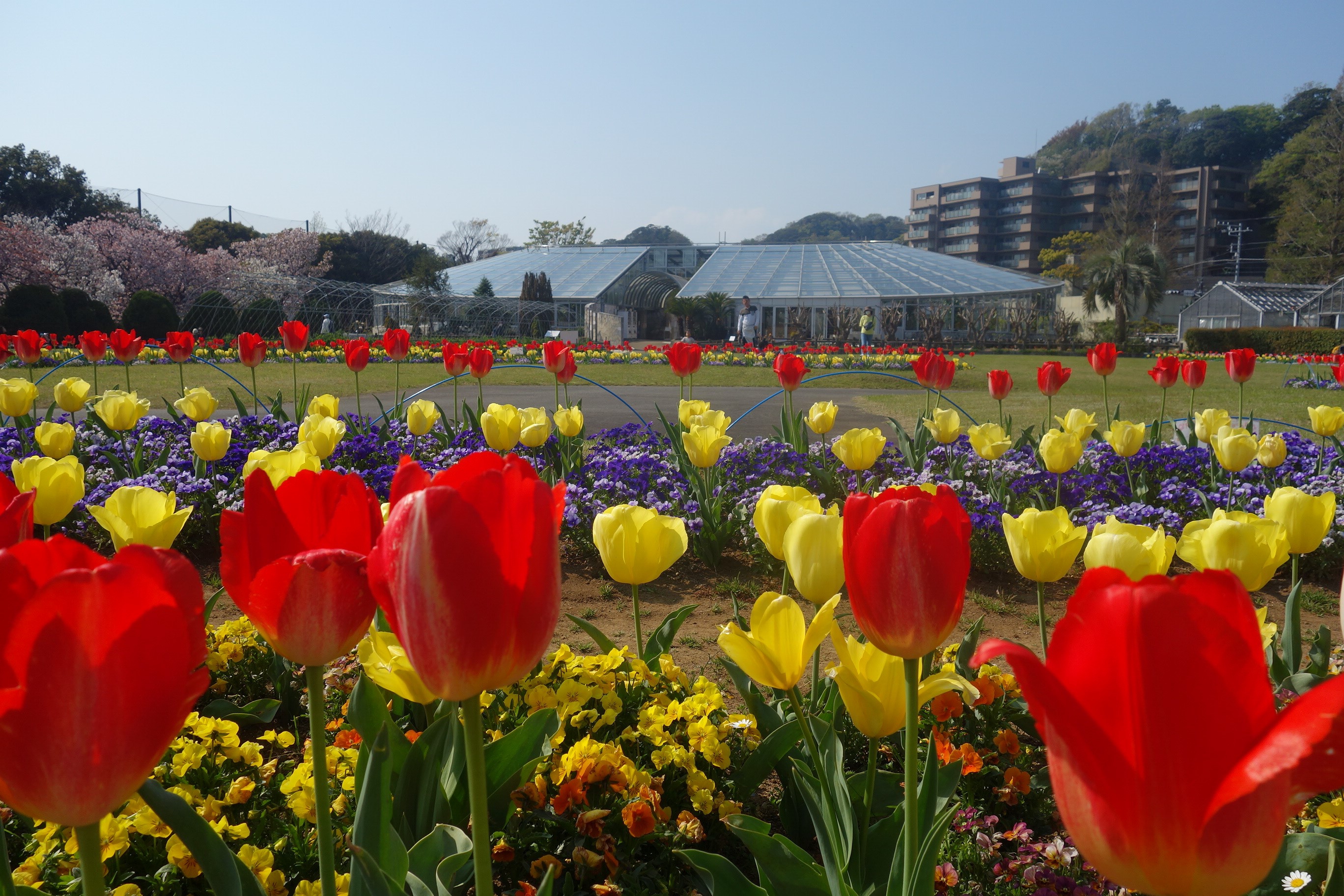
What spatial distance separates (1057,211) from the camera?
86000mm

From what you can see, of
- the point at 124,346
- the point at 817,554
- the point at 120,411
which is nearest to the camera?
the point at 817,554

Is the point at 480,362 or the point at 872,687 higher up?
the point at 480,362

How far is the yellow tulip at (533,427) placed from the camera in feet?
11.1

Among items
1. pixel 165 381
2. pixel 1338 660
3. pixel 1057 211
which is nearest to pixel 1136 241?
pixel 165 381

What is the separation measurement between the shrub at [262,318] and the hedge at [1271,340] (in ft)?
89.8

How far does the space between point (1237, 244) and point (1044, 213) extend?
1903cm

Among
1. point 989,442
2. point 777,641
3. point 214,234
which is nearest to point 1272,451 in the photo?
point 989,442

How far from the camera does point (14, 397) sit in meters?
4.25

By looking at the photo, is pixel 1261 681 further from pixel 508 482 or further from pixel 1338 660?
pixel 1338 660

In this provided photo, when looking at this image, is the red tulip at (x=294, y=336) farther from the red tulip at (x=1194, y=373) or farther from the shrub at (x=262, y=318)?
the shrub at (x=262, y=318)

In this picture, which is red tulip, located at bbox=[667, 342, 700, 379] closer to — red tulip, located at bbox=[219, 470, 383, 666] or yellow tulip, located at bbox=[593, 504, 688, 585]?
yellow tulip, located at bbox=[593, 504, 688, 585]

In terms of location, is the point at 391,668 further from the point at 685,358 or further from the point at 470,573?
the point at 685,358

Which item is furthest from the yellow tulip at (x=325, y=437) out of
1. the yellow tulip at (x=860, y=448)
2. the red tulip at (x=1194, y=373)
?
the red tulip at (x=1194, y=373)

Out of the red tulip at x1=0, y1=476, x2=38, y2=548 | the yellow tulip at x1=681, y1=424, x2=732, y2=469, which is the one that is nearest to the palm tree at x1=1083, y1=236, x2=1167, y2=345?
the yellow tulip at x1=681, y1=424, x2=732, y2=469
